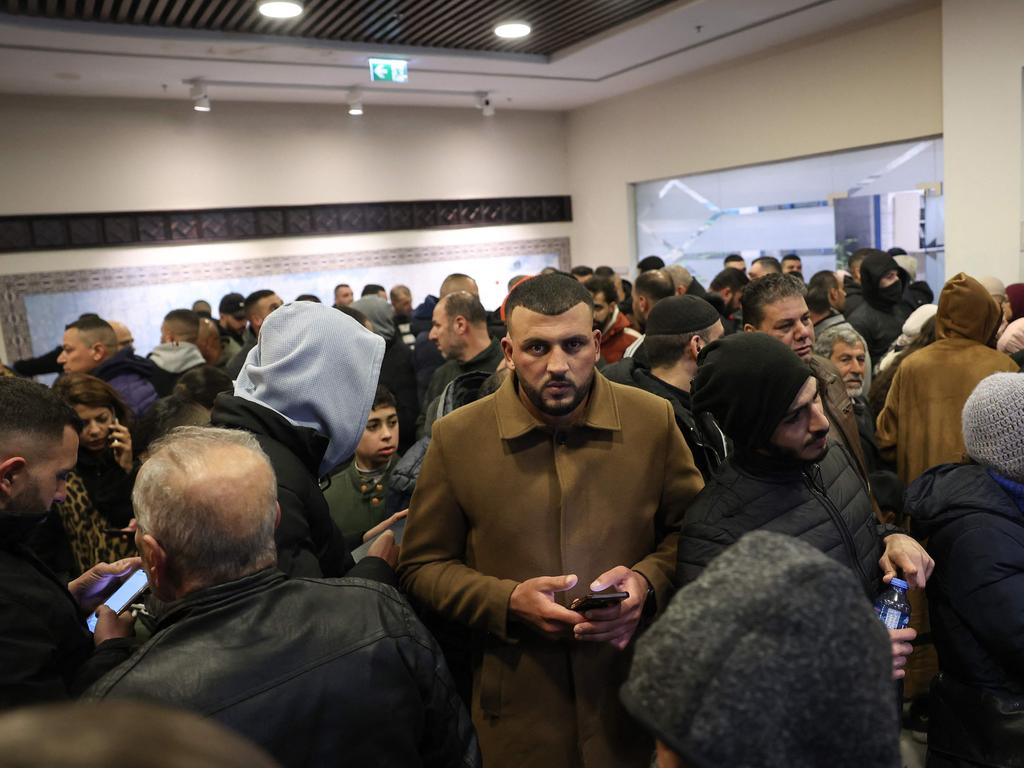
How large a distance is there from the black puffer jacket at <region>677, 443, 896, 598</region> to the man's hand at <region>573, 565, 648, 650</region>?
0.13 m

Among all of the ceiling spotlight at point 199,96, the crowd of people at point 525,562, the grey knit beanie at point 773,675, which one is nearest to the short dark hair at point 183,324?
the crowd of people at point 525,562

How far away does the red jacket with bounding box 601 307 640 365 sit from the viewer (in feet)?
15.4

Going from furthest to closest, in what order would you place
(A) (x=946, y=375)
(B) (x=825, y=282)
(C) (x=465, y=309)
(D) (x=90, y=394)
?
(B) (x=825, y=282) < (C) (x=465, y=309) < (A) (x=946, y=375) < (D) (x=90, y=394)

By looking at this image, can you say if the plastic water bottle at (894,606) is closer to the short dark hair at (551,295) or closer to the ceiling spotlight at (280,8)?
the short dark hair at (551,295)

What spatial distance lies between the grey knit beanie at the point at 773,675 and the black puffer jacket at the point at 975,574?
51.2 inches

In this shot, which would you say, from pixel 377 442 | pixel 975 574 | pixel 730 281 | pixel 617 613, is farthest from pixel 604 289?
pixel 617 613

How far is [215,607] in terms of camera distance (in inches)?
52.9

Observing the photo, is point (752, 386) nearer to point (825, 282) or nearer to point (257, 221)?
point (825, 282)

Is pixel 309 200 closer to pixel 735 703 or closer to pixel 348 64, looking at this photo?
pixel 348 64

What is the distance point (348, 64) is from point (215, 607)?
791cm

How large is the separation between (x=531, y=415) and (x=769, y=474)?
59 cm

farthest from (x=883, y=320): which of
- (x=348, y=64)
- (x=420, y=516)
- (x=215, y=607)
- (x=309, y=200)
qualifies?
(x=309, y=200)

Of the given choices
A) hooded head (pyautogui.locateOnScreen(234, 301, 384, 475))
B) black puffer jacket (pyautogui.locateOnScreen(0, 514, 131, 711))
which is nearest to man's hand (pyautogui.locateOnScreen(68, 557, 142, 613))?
black puffer jacket (pyautogui.locateOnScreen(0, 514, 131, 711))

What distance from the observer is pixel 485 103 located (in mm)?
10531
